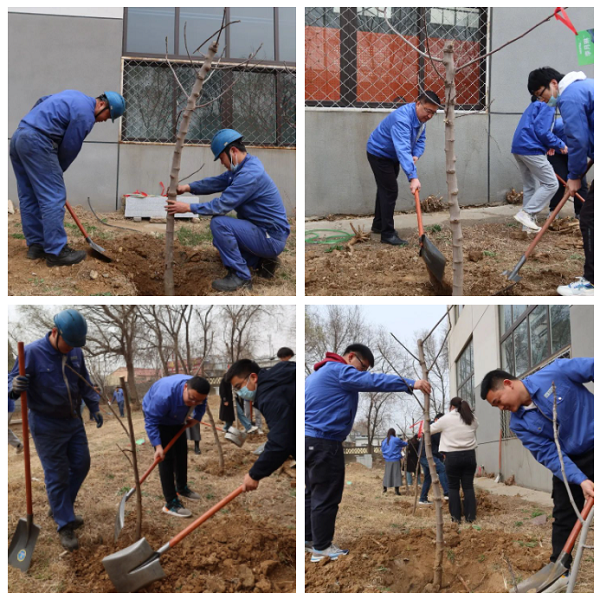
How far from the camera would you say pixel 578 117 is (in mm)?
3471

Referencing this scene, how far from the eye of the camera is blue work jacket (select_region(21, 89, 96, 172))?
12.6 feet

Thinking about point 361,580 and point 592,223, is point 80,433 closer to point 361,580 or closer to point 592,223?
point 361,580

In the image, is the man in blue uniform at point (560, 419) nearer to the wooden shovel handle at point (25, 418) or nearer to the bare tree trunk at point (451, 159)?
the bare tree trunk at point (451, 159)

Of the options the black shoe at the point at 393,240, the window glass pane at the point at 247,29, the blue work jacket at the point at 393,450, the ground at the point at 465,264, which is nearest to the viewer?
the ground at the point at 465,264

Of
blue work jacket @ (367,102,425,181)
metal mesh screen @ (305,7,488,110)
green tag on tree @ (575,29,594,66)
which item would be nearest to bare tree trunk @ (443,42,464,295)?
green tag on tree @ (575,29,594,66)

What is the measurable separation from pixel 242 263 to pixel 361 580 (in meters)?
2.31

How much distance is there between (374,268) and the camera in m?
4.73

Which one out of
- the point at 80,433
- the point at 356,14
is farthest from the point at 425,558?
the point at 356,14

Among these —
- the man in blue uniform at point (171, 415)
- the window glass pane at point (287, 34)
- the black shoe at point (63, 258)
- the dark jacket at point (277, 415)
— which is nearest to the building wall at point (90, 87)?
the window glass pane at point (287, 34)

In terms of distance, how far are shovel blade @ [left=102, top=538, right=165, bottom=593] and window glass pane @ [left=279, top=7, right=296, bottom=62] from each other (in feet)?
19.7

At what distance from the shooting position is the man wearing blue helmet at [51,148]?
12.6ft

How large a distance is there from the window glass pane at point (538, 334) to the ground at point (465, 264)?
0.67 metres

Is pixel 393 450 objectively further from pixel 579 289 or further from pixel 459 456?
pixel 579 289

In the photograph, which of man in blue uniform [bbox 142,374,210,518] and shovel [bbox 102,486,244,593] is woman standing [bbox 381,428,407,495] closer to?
man in blue uniform [bbox 142,374,210,518]
